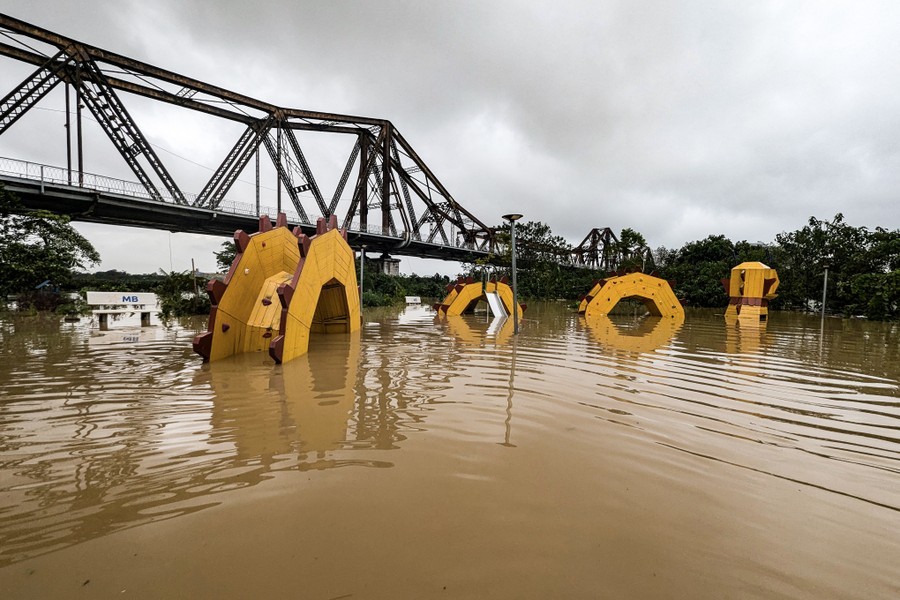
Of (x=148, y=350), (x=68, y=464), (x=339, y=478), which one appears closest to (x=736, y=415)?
(x=339, y=478)

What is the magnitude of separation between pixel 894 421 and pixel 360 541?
4.58 m

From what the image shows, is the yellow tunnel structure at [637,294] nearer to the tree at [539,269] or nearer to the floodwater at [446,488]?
the floodwater at [446,488]

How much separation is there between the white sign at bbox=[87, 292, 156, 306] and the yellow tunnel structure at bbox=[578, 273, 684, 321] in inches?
641

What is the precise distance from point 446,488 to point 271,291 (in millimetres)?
5953

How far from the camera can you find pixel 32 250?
53.4ft

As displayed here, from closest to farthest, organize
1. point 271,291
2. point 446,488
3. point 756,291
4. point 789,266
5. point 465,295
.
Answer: point 446,488, point 271,291, point 756,291, point 465,295, point 789,266

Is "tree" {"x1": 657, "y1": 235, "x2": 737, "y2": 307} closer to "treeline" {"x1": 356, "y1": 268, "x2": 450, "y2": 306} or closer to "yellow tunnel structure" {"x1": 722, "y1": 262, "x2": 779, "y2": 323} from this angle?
"yellow tunnel structure" {"x1": 722, "y1": 262, "x2": 779, "y2": 323}

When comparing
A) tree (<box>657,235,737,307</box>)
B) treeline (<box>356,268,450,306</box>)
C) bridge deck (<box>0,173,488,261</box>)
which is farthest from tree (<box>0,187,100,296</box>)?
tree (<box>657,235,737,307</box>)

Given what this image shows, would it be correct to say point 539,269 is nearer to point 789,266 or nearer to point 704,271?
point 704,271

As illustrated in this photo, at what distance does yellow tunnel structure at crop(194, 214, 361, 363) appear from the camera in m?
5.84

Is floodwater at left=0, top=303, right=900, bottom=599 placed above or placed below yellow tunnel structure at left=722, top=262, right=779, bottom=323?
below

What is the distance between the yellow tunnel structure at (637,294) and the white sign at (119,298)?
16.3m

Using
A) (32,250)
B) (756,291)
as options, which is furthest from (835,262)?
(32,250)

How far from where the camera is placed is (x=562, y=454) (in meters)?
2.58
